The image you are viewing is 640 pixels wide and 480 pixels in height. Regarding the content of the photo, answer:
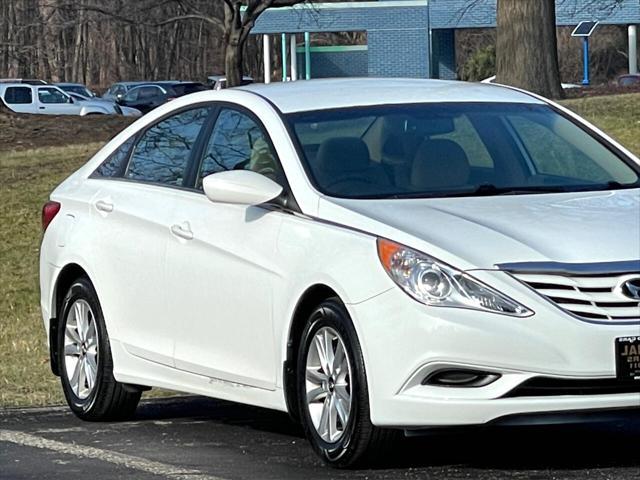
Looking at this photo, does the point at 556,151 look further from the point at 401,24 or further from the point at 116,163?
the point at 401,24

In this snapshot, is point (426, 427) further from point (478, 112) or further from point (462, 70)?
point (462, 70)

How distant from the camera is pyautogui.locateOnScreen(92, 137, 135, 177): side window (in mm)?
8609

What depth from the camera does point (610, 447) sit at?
7.08 metres

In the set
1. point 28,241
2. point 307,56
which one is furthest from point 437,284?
point 307,56

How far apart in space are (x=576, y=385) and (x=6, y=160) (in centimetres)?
1695

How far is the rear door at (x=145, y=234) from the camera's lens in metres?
7.79

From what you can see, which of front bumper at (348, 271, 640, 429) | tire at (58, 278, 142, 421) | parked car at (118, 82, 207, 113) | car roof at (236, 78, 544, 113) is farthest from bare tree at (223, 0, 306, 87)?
front bumper at (348, 271, 640, 429)

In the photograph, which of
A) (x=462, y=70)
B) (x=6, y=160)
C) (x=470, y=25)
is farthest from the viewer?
(x=462, y=70)

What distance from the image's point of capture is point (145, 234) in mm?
7902

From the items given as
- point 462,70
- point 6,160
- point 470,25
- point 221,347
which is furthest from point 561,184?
point 462,70

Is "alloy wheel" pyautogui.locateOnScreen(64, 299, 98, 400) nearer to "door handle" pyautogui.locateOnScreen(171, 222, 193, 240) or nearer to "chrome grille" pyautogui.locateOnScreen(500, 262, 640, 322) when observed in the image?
"door handle" pyautogui.locateOnScreen(171, 222, 193, 240)

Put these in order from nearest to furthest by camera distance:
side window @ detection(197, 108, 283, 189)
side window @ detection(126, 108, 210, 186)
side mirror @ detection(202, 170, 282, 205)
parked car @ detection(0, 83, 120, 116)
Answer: side mirror @ detection(202, 170, 282, 205) < side window @ detection(197, 108, 283, 189) < side window @ detection(126, 108, 210, 186) < parked car @ detection(0, 83, 120, 116)

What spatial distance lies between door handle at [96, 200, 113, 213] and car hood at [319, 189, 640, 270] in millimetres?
1758

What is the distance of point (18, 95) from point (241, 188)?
44.9 meters
